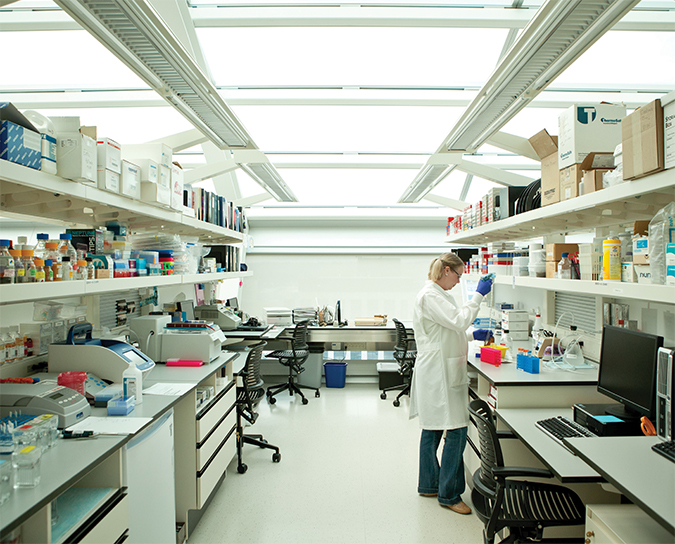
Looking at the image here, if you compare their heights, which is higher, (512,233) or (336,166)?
(336,166)

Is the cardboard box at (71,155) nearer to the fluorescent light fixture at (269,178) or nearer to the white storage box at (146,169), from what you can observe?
the white storage box at (146,169)

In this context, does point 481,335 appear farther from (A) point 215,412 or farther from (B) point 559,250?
(A) point 215,412

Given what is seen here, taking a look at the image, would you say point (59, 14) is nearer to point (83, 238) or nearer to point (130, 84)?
point (130, 84)

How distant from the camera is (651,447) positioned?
1.50 meters

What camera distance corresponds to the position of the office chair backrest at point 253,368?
134 inches

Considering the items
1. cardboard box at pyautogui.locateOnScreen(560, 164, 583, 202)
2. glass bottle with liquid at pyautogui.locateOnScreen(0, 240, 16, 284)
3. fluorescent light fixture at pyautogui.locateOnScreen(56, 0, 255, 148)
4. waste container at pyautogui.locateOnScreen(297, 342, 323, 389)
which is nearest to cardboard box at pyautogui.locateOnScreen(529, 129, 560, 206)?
cardboard box at pyautogui.locateOnScreen(560, 164, 583, 202)

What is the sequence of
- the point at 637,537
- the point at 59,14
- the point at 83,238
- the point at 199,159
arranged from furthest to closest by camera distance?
the point at 199,159 < the point at 59,14 < the point at 83,238 < the point at 637,537

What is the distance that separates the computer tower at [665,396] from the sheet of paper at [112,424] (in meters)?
2.20

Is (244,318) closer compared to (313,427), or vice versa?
(313,427)

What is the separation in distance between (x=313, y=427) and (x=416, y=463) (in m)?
1.26

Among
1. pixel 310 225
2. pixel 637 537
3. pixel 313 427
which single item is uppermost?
pixel 310 225

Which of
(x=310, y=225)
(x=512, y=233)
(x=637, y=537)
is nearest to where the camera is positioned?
(x=637, y=537)

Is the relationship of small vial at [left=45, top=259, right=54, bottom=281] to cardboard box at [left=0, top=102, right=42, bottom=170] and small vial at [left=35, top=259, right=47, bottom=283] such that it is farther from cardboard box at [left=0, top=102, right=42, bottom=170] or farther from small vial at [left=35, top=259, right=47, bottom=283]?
cardboard box at [left=0, top=102, right=42, bottom=170]

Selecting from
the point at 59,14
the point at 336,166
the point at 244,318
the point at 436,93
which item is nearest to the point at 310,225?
the point at 336,166
